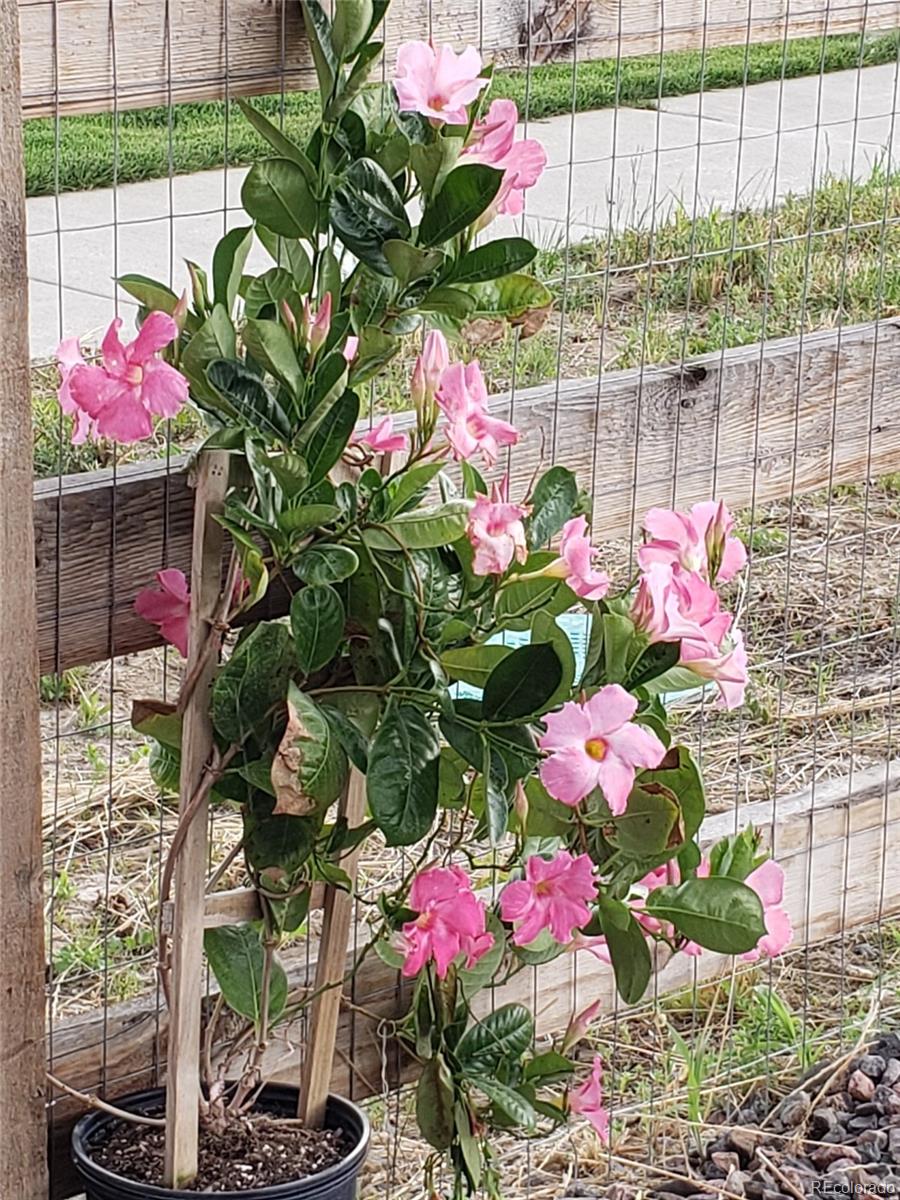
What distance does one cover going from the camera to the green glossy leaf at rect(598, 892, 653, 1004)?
5.75ft

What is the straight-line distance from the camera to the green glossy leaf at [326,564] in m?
1.58

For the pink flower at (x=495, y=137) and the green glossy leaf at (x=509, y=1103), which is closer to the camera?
the pink flower at (x=495, y=137)

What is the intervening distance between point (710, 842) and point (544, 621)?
850 mm

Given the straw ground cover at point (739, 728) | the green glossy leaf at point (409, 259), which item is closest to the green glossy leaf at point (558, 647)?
the green glossy leaf at point (409, 259)

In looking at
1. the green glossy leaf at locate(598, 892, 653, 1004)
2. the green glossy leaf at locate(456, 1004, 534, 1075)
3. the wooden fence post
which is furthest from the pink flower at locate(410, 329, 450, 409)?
the green glossy leaf at locate(456, 1004, 534, 1075)

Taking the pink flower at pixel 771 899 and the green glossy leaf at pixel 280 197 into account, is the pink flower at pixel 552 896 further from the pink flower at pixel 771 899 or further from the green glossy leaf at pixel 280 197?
the green glossy leaf at pixel 280 197

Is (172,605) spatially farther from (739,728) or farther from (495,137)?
(739,728)

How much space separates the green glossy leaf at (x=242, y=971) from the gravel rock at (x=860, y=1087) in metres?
1.10

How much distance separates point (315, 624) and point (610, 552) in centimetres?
258

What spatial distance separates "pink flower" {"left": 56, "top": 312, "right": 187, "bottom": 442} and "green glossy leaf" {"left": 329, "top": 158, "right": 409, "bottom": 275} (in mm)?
162

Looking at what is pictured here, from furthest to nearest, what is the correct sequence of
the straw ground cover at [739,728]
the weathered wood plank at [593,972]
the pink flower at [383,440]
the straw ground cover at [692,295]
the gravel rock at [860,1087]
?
the straw ground cover at [692,295]
the straw ground cover at [739,728]
the gravel rock at [860,1087]
the weathered wood plank at [593,972]
the pink flower at [383,440]

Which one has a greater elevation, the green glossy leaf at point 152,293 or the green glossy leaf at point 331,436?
the green glossy leaf at point 152,293

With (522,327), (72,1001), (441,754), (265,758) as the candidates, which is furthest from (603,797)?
(72,1001)

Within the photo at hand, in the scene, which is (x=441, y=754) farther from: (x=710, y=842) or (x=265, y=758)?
(x=710, y=842)
